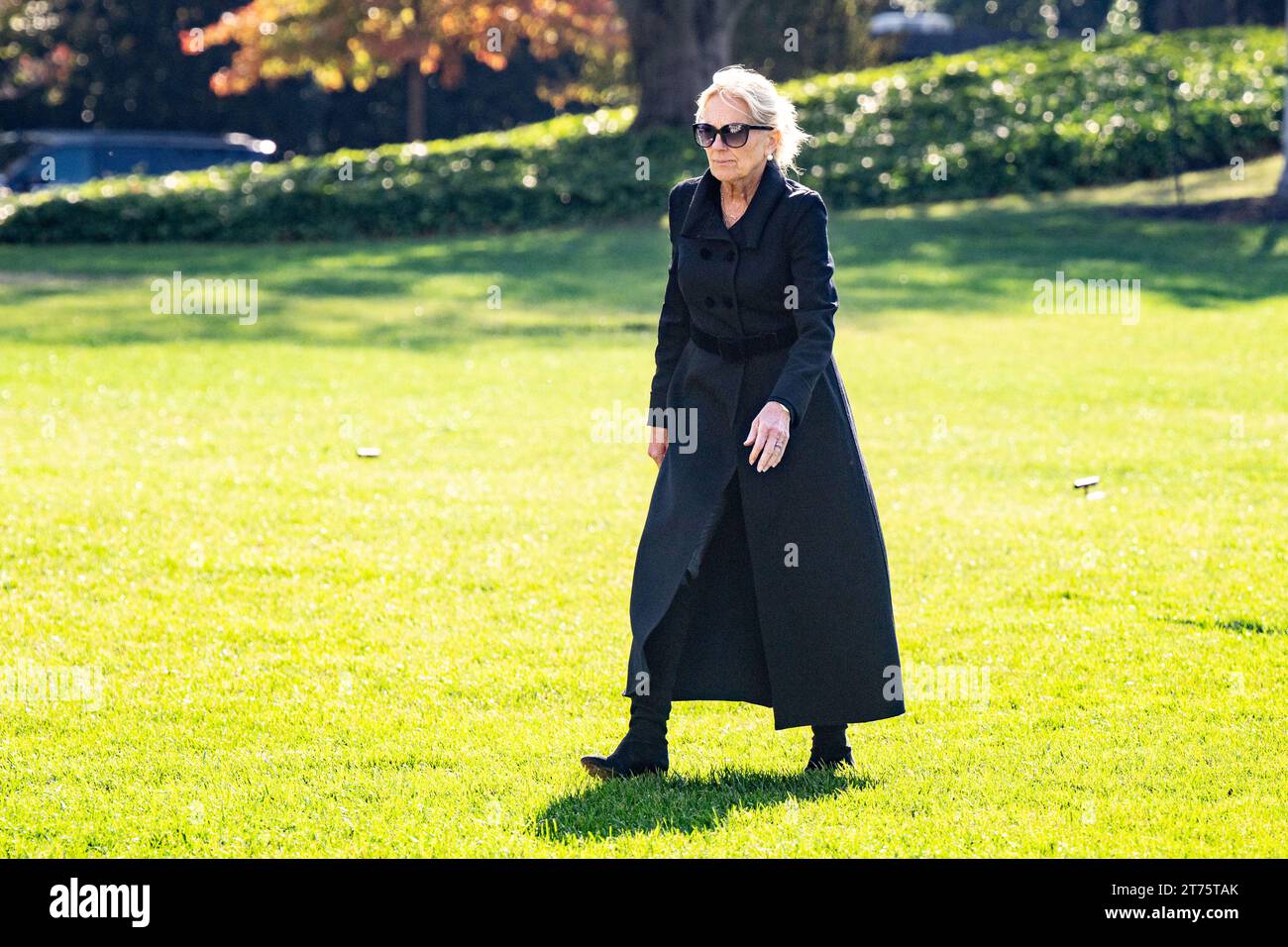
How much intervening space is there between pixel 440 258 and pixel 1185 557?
1562cm

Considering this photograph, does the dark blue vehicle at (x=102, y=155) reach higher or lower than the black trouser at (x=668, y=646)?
A: higher

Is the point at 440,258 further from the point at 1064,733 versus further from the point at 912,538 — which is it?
the point at 1064,733

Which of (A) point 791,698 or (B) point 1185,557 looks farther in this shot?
(B) point 1185,557

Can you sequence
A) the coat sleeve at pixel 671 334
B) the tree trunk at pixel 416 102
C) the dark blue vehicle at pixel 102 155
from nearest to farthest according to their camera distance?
the coat sleeve at pixel 671 334
the dark blue vehicle at pixel 102 155
the tree trunk at pixel 416 102

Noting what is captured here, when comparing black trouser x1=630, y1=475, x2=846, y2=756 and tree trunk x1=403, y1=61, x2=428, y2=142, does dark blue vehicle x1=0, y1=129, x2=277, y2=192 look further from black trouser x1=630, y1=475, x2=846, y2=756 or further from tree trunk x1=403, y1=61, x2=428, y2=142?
black trouser x1=630, y1=475, x2=846, y2=756

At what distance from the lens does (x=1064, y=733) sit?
223 inches

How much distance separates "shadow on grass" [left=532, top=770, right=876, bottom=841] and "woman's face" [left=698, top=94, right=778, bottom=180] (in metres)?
1.85

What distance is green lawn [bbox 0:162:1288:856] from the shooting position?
4.85 metres

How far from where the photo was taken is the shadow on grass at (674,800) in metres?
4.66

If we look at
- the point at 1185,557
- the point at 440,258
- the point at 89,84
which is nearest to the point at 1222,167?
the point at 440,258

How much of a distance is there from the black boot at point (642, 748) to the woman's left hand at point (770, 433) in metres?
0.85

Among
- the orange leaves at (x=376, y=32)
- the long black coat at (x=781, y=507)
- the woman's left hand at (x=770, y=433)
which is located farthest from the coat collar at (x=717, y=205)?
the orange leaves at (x=376, y=32)

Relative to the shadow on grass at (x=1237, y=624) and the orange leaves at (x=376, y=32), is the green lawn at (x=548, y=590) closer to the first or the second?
the shadow on grass at (x=1237, y=624)
